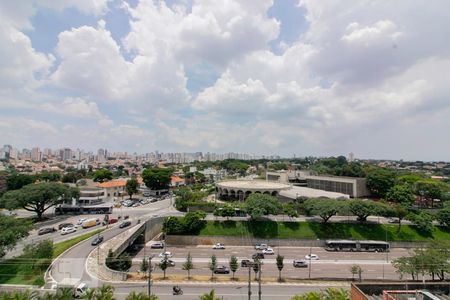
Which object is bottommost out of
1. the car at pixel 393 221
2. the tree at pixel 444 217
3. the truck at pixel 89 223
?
the truck at pixel 89 223

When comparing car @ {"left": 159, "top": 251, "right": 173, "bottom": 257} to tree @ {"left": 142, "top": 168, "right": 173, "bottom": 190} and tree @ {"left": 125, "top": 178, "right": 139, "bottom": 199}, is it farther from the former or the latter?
tree @ {"left": 142, "top": 168, "right": 173, "bottom": 190}

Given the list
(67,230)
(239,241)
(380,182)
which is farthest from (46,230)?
(380,182)

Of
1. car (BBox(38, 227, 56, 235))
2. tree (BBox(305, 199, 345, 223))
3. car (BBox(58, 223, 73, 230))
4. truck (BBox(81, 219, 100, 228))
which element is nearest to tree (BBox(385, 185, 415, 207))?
tree (BBox(305, 199, 345, 223))

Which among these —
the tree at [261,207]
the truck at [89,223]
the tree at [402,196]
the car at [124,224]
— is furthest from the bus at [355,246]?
the truck at [89,223]

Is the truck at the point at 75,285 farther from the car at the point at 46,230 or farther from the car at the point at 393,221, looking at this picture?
the car at the point at 393,221

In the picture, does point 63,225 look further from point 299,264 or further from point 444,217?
point 444,217

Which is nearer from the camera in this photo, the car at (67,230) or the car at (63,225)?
the car at (67,230)
